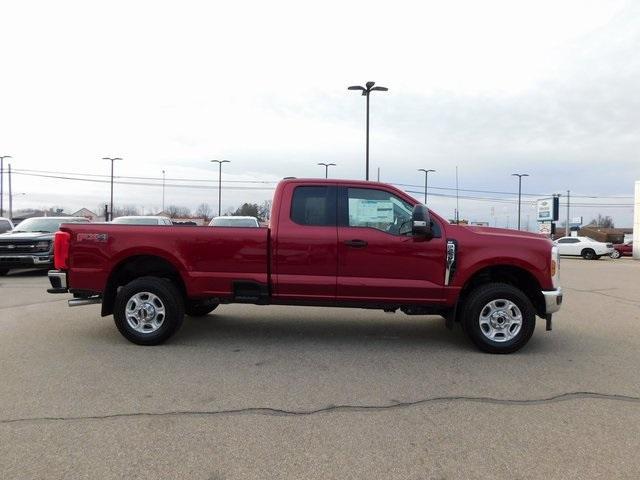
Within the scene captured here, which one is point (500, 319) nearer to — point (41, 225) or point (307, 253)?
point (307, 253)

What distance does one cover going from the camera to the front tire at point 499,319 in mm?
6066

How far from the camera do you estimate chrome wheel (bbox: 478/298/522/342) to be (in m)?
6.11

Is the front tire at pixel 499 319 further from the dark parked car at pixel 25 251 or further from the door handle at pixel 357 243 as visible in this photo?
the dark parked car at pixel 25 251

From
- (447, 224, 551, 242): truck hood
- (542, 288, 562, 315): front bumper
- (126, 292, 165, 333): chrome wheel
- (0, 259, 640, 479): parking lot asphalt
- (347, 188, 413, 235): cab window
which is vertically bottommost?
(0, 259, 640, 479): parking lot asphalt

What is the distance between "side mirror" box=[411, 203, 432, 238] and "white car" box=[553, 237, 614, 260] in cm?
2992

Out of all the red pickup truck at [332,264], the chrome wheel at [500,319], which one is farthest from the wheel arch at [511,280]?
the chrome wheel at [500,319]

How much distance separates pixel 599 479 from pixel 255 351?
381cm

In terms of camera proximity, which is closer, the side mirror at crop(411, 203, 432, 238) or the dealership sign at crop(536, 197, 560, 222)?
the side mirror at crop(411, 203, 432, 238)

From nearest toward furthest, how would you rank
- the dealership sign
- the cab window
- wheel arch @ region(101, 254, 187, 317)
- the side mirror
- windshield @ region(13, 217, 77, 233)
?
1. the side mirror
2. the cab window
3. wheel arch @ region(101, 254, 187, 317)
4. windshield @ region(13, 217, 77, 233)
5. the dealership sign

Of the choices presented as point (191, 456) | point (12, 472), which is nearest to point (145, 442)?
point (191, 456)

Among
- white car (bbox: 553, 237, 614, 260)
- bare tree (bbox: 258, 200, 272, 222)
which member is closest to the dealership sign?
white car (bbox: 553, 237, 614, 260)

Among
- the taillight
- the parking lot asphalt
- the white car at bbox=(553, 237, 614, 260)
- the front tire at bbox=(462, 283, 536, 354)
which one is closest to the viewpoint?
the parking lot asphalt

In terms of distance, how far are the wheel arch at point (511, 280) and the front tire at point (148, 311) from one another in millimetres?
3457

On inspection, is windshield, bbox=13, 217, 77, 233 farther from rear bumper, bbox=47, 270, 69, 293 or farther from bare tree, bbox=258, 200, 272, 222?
rear bumper, bbox=47, 270, 69, 293
